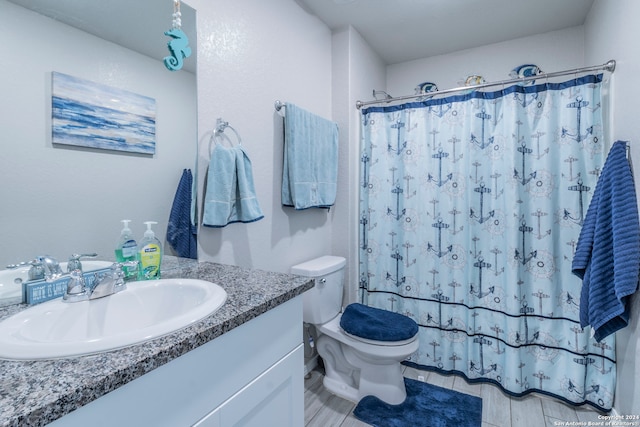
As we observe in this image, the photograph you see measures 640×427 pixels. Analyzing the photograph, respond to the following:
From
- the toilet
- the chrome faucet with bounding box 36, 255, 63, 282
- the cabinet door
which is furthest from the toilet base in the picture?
→ the chrome faucet with bounding box 36, 255, 63, 282

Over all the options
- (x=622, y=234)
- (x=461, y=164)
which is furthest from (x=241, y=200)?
(x=622, y=234)

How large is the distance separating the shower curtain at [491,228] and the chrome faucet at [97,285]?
1627mm

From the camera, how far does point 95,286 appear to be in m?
0.87

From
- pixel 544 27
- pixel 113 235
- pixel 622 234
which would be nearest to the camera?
pixel 113 235

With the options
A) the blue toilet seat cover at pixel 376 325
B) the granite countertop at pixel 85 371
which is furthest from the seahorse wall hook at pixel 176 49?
the blue toilet seat cover at pixel 376 325

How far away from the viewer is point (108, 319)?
86 cm

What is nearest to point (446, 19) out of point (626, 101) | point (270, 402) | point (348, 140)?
point (348, 140)

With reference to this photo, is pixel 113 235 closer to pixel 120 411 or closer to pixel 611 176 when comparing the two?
pixel 120 411

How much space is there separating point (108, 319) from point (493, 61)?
284cm

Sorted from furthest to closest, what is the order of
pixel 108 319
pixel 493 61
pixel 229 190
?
1. pixel 493 61
2. pixel 229 190
3. pixel 108 319

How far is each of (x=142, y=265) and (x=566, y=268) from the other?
208 cm

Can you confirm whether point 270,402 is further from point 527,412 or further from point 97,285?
point 527,412

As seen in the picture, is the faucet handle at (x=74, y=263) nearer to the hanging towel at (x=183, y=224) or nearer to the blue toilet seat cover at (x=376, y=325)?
the hanging towel at (x=183, y=224)

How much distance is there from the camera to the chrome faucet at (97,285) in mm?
828
